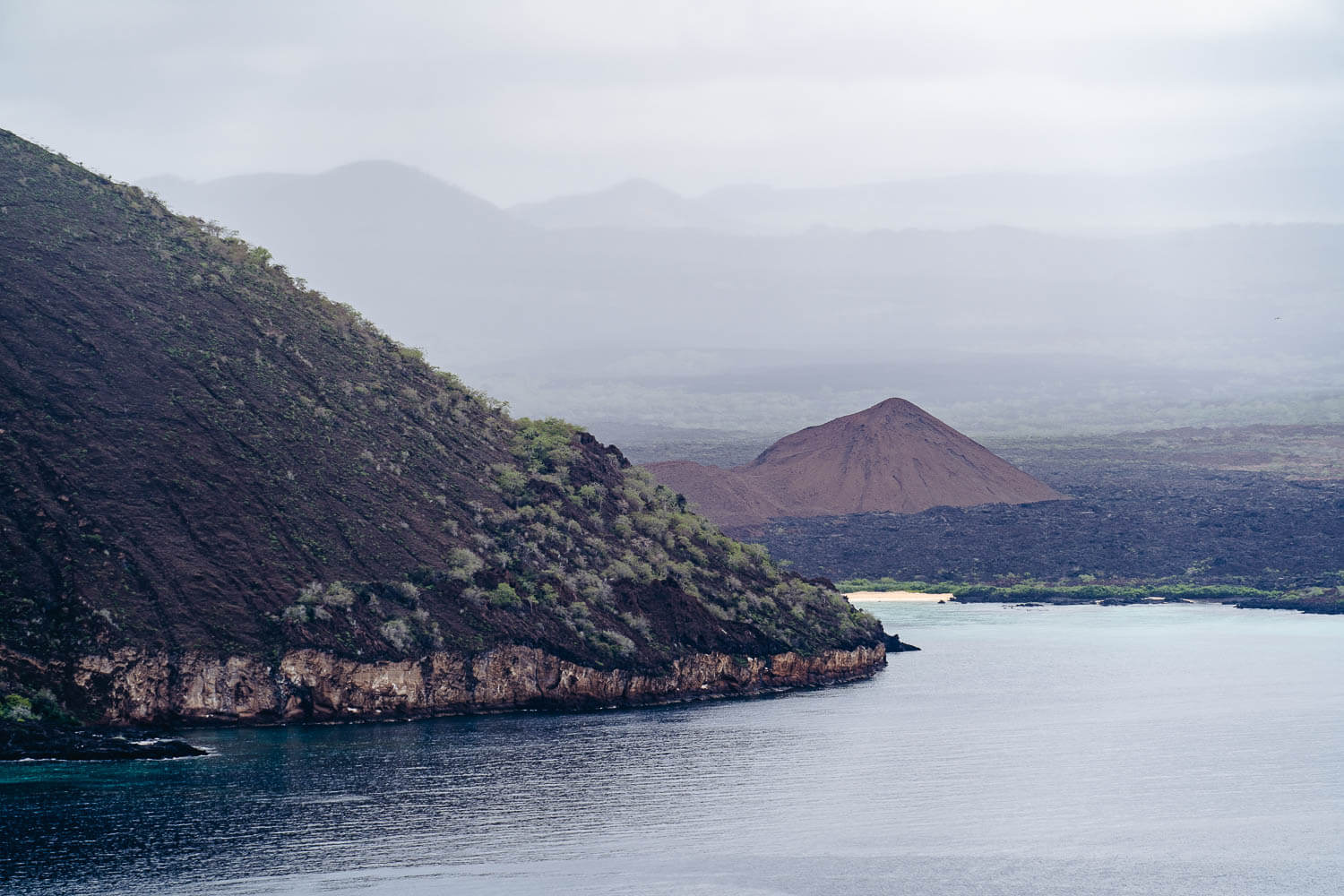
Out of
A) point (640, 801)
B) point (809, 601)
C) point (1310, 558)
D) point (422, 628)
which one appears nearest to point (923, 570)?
point (1310, 558)

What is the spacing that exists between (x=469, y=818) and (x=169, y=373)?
37490mm

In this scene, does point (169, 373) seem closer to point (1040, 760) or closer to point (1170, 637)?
point (1040, 760)

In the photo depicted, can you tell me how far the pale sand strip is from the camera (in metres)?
174

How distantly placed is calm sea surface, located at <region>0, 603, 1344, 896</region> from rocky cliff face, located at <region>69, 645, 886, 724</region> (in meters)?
1.58

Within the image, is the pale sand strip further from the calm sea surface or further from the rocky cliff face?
the calm sea surface

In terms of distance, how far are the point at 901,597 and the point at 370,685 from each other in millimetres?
115401

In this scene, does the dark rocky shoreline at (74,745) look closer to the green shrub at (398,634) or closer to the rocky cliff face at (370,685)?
the rocky cliff face at (370,685)

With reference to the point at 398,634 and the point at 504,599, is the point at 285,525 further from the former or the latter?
the point at 504,599

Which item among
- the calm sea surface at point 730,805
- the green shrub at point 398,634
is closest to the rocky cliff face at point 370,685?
the green shrub at point 398,634

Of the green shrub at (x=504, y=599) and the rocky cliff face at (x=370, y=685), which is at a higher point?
the green shrub at (x=504, y=599)

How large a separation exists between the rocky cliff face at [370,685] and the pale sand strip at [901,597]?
90.1 meters

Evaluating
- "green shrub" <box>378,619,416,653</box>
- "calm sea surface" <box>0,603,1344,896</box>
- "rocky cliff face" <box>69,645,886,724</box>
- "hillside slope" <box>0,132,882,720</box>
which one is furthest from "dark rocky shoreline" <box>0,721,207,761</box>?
"green shrub" <box>378,619,416,653</box>

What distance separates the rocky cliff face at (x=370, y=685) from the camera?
6088 cm

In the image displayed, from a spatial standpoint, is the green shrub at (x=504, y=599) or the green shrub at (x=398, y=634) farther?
the green shrub at (x=504, y=599)
